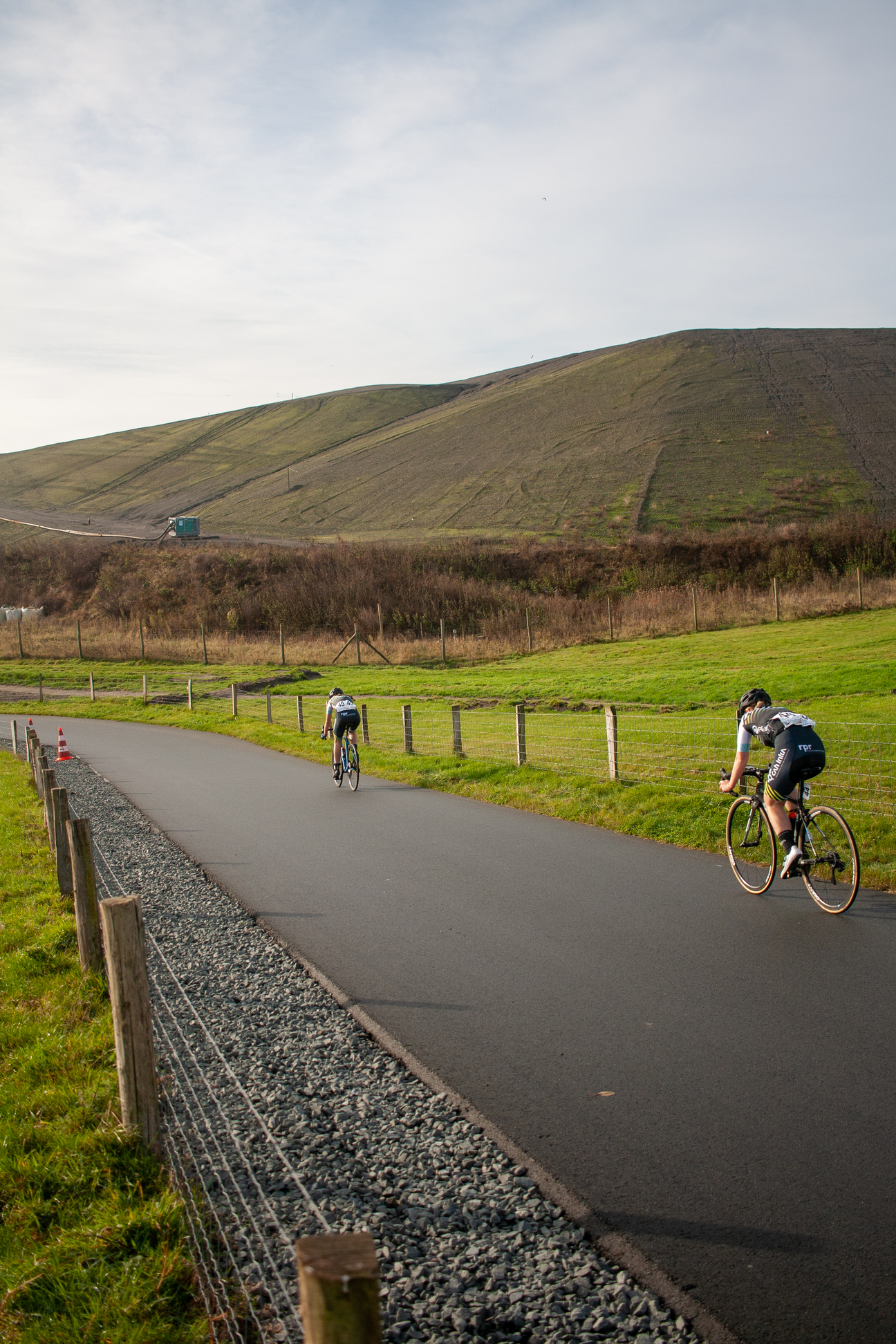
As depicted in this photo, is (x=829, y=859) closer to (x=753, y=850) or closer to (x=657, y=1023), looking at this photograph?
(x=753, y=850)

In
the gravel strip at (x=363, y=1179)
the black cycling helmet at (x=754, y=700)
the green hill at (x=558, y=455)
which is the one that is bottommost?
the gravel strip at (x=363, y=1179)

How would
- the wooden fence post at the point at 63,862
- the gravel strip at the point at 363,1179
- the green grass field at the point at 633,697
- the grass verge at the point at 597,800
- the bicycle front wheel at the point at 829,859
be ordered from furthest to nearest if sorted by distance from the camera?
the green grass field at the point at 633,697 < the grass verge at the point at 597,800 < the wooden fence post at the point at 63,862 < the bicycle front wheel at the point at 829,859 < the gravel strip at the point at 363,1179

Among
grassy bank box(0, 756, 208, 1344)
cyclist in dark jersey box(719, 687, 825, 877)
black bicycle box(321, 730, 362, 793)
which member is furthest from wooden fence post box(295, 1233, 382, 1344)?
black bicycle box(321, 730, 362, 793)

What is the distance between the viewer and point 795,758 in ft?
23.6

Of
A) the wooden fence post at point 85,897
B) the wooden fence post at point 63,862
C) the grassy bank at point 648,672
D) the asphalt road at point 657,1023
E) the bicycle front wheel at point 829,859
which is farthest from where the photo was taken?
the grassy bank at point 648,672

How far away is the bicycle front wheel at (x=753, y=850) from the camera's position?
786cm

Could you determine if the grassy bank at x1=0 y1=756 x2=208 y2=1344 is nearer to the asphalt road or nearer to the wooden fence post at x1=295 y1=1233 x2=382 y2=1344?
the asphalt road

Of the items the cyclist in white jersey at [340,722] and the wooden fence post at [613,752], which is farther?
the cyclist in white jersey at [340,722]

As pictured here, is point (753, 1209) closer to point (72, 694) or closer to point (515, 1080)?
point (515, 1080)

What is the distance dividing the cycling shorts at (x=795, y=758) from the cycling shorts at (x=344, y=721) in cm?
852

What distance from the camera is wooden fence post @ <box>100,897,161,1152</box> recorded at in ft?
13.5

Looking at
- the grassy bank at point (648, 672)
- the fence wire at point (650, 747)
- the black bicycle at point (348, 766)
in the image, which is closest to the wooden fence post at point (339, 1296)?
the fence wire at point (650, 747)

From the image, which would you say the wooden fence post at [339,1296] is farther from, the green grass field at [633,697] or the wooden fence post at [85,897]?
the green grass field at [633,697]

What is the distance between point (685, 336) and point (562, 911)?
108m
